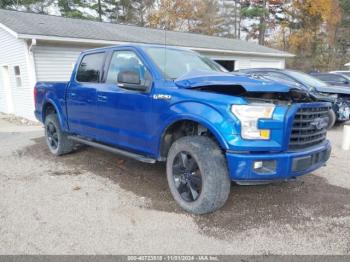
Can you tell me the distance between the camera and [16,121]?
12.3 metres

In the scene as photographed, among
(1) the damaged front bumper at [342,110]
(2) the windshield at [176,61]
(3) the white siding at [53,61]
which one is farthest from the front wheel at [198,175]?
(3) the white siding at [53,61]

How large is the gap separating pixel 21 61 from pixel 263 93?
10.7 metres

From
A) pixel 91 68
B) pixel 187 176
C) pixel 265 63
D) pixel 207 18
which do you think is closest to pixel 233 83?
pixel 187 176

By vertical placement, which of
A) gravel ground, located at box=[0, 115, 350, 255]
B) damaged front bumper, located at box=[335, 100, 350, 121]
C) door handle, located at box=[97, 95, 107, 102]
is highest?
door handle, located at box=[97, 95, 107, 102]

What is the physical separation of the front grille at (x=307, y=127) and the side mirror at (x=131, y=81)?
72.6 inches

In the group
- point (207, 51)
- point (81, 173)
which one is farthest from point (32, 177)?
point (207, 51)

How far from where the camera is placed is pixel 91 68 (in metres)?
5.32

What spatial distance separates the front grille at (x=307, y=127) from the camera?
11.1 feet

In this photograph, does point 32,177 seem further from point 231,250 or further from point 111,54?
point 231,250

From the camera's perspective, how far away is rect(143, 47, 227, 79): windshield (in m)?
4.27

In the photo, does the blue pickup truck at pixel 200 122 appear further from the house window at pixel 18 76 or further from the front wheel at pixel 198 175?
the house window at pixel 18 76

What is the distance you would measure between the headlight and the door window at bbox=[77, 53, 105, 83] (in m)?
2.69

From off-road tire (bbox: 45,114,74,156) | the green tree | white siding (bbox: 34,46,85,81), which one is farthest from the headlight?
the green tree

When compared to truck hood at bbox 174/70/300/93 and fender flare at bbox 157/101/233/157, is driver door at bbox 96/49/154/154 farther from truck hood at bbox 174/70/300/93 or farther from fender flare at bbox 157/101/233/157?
truck hood at bbox 174/70/300/93
